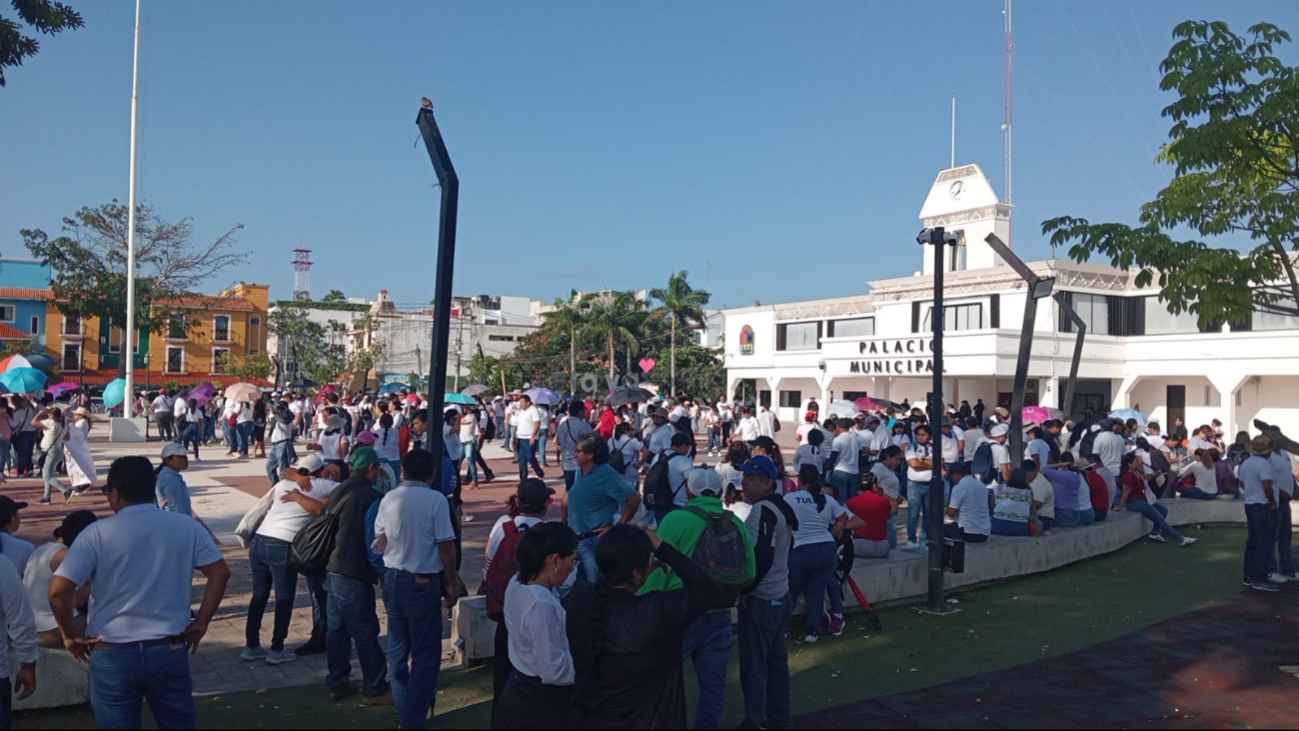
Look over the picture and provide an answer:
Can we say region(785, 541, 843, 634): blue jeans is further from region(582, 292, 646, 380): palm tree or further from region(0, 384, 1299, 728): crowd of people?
region(582, 292, 646, 380): palm tree

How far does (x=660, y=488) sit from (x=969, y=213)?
3388 centimetres

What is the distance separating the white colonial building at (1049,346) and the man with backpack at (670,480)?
2294cm

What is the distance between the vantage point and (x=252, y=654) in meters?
6.48

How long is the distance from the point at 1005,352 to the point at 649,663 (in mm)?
30881

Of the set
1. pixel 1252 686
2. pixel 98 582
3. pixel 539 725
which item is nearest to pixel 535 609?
pixel 539 725

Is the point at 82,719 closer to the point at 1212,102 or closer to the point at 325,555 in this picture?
the point at 325,555

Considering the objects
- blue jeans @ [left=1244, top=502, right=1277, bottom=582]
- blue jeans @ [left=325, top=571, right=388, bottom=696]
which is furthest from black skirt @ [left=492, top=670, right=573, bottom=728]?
blue jeans @ [left=1244, top=502, right=1277, bottom=582]

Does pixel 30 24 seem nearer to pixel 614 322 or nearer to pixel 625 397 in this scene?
pixel 625 397

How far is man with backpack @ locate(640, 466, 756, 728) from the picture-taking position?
15.4ft

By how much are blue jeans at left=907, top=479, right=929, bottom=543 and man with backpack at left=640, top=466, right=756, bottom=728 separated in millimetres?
6279

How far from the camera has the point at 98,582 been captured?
3.70 m

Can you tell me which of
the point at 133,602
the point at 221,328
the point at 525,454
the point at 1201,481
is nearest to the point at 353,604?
the point at 133,602

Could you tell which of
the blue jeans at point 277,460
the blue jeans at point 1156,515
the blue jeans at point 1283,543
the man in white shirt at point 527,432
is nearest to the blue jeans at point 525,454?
the man in white shirt at point 527,432

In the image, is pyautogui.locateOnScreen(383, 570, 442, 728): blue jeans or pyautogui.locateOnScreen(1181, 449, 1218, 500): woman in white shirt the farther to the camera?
pyautogui.locateOnScreen(1181, 449, 1218, 500): woman in white shirt
